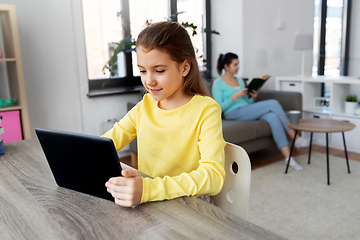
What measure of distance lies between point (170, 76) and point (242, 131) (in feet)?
6.21

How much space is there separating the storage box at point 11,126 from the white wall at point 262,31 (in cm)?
237

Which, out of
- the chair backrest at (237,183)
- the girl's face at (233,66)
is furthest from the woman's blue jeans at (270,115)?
the chair backrest at (237,183)

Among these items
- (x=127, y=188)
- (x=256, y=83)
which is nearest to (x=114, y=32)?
(x=256, y=83)

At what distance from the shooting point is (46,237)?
570 millimetres

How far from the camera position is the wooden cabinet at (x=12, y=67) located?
2168mm

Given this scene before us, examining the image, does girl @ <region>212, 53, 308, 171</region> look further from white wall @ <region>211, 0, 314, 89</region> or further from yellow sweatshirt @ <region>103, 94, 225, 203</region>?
yellow sweatshirt @ <region>103, 94, 225, 203</region>

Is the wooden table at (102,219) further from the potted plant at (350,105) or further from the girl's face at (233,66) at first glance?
the potted plant at (350,105)

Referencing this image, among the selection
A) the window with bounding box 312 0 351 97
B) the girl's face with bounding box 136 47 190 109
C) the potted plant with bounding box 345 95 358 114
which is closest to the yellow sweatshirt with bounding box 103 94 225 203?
the girl's face with bounding box 136 47 190 109

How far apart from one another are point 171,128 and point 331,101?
9.02ft

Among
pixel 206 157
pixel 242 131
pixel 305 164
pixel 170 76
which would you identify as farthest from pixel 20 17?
pixel 305 164

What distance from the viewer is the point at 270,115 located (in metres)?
2.83

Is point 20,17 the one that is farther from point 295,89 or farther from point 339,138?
point 339,138

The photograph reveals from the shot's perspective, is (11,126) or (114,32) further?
(114,32)

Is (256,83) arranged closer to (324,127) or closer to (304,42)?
(324,127)
